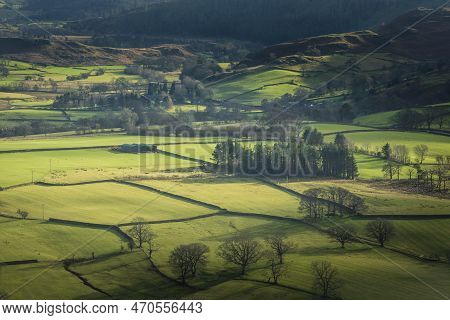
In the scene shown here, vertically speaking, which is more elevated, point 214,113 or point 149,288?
point 214,113

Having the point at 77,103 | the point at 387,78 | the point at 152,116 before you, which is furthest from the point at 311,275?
the point at 387,78

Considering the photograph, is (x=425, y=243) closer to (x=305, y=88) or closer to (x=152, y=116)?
(x=152, y=116)

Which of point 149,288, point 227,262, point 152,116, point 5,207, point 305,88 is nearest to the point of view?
point 149,288

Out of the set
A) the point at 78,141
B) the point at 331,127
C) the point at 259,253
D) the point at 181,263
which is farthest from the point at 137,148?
the point at 181,263

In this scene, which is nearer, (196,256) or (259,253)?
(196,256)

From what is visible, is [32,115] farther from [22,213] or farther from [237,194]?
[22,213]
